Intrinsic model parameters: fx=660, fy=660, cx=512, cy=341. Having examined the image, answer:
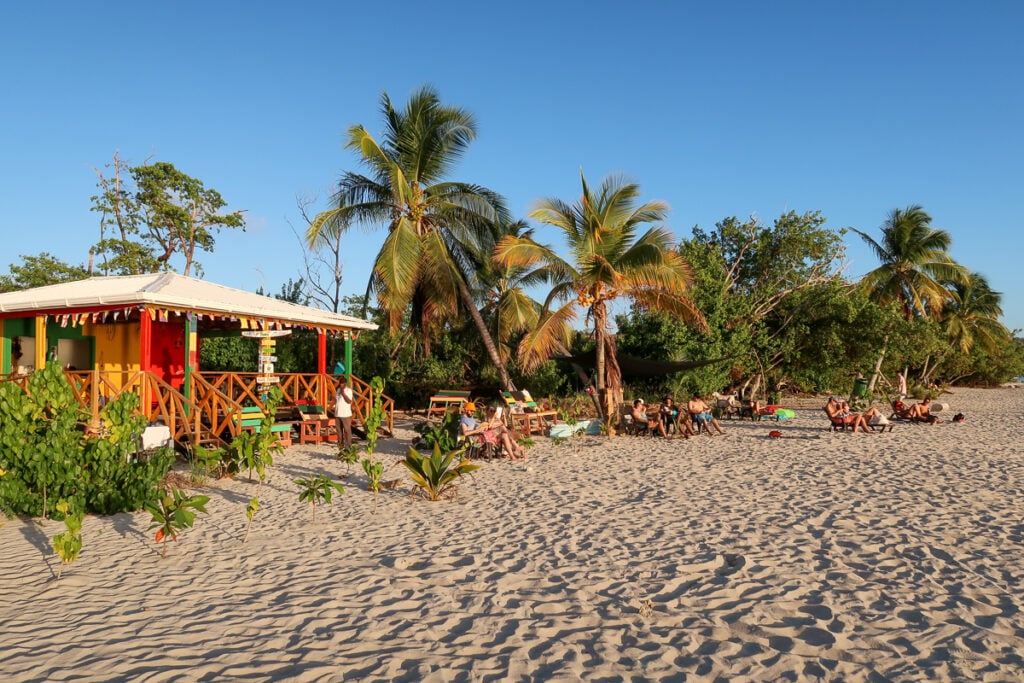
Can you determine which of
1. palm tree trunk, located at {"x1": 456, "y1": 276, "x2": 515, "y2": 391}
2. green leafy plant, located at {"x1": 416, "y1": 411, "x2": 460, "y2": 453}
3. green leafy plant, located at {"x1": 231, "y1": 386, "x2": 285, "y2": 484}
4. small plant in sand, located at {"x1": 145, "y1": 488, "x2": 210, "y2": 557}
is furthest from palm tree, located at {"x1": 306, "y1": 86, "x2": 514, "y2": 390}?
small plant in sand, located at {"x1": 145, "y1": 488, "x2": 210, "y2": 557}

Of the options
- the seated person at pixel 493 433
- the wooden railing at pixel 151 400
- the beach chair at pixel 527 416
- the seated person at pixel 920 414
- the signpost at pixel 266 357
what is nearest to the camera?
the wooden railing at pixel 151 400

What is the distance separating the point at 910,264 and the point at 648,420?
53.6ft

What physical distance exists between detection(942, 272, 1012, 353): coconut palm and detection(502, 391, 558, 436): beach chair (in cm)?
2772

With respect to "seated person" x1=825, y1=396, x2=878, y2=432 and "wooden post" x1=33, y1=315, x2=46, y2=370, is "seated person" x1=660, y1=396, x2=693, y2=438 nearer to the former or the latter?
"seated person" x1=825, y1=396, x2=878, y2=432

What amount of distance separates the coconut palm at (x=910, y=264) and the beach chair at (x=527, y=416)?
53.5 feet

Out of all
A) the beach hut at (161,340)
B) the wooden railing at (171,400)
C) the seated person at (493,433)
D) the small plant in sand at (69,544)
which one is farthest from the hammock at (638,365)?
the small plant in sand at (69,544)

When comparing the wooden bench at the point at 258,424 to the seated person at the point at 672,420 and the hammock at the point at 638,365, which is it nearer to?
the seated person at the point at 672,420

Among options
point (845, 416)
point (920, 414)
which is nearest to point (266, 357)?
point (845, 416)

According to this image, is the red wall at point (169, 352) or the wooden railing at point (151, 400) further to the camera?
the red wall at point (169, 352)

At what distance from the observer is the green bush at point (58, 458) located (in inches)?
254

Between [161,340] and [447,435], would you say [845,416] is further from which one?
[161,340]

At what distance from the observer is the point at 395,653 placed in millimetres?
3418

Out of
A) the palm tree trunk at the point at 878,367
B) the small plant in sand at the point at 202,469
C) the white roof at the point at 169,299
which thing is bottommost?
the small plant in sand at the point at 202,469

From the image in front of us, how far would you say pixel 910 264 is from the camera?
78.0ft
